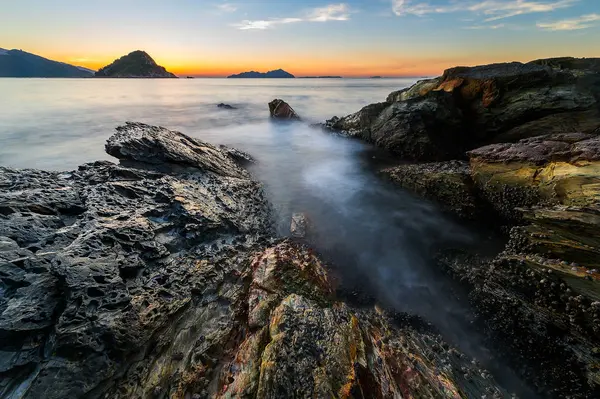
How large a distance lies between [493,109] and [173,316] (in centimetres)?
1611

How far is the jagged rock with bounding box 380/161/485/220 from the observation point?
357 inches

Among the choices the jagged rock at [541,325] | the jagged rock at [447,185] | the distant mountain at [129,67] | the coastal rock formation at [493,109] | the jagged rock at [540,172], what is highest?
the distant mountain at [129,67]

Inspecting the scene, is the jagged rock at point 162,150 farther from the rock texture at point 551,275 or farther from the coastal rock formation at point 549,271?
the rock texture at point 551,275

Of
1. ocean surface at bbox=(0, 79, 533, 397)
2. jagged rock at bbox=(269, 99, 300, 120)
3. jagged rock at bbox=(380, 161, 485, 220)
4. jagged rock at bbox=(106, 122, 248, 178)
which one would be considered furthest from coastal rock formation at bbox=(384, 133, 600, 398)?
jagged rock at bbox=(269, 99, 300, 120)

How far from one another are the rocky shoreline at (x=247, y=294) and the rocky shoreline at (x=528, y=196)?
34 millimetres

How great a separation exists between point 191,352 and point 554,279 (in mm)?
6218

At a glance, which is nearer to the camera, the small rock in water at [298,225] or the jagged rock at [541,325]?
the jagged rock at [541,325]

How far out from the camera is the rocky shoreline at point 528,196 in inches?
188

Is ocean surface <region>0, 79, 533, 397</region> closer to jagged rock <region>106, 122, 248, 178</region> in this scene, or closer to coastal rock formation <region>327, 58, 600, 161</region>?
jagged rock <region>106, 122, 248, 178</region>

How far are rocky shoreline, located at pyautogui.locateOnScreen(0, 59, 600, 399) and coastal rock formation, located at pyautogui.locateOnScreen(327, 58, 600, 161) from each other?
5240 millimetres

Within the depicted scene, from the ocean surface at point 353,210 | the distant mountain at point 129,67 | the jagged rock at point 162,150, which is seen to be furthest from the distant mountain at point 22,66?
the jagged rock at point 162,150

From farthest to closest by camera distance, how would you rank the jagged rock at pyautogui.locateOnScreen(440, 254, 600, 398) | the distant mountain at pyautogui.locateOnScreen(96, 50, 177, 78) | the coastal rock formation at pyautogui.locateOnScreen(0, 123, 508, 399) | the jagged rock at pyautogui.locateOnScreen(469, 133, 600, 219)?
the distant mountain at pyautogui.locateOnScreen(96, 50, 177, 78)
the jagged rock at pyautogui.locateOnScreen(469, 133, 600, 219)
the jagged rock at pyautogui.locateOnScreen(440, 254, 600, 398)
the coastal rock formation at pyautogui.locateOnScreen(0, 123, 508, 399)

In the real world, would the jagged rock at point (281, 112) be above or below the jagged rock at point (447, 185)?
above

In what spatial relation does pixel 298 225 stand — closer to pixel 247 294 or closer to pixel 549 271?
pixel 247 294
